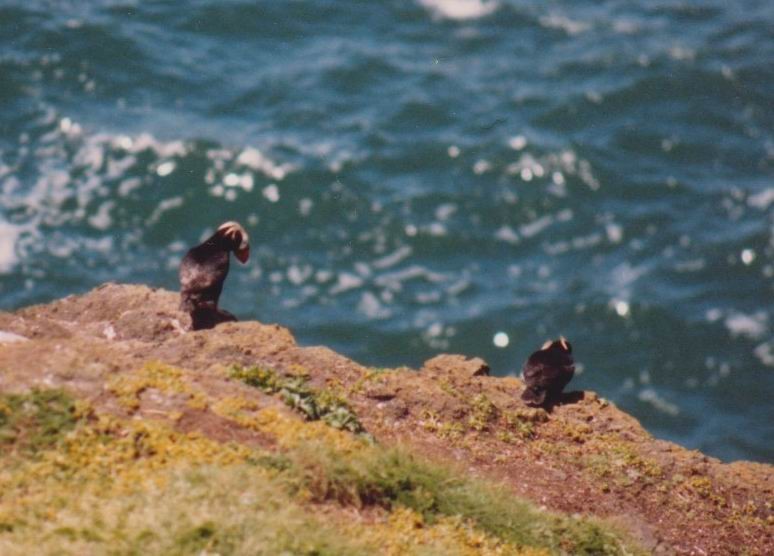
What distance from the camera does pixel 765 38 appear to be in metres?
24.1

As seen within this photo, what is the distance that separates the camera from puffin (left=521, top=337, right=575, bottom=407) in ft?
29.5

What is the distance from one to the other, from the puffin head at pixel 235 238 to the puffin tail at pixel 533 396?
3143mm

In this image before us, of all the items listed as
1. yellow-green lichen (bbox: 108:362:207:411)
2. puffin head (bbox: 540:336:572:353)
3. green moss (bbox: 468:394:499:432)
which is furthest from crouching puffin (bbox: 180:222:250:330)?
puffin head (bbox: 540:336:572:353)

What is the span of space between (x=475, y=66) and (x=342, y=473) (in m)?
18.3

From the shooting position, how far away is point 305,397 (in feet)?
24.5

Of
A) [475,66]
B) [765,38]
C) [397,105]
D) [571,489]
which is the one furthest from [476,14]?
[571,489]

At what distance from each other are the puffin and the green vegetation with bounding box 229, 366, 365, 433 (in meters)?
2.12

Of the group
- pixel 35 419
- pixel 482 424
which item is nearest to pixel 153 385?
pixel 35 419

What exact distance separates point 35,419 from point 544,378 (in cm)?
456

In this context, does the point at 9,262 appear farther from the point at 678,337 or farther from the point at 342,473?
the point at 342,473

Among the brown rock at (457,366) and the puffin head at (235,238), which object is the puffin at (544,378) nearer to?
the brown rock at (457,366)

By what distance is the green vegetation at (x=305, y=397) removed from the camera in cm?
731

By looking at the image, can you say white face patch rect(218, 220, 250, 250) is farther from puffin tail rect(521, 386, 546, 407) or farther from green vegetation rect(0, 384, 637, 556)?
puffin tail rect(521, 386, 546, 407)

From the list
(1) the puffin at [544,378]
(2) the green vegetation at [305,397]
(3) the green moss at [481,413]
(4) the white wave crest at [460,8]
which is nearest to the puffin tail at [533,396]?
(1) the puffin at [544,378]
